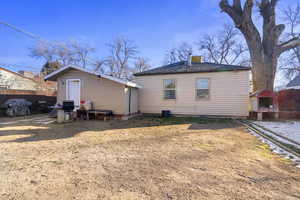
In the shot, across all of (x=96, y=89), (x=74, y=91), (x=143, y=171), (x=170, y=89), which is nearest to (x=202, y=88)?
(x=170, y=89)

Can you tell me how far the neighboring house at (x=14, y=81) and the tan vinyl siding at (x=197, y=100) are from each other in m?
15.0

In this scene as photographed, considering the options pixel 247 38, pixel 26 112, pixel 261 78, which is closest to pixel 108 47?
pixel 26 112

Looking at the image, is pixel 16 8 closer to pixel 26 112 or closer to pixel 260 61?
pixel 26 112

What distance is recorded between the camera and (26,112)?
30.8 ft

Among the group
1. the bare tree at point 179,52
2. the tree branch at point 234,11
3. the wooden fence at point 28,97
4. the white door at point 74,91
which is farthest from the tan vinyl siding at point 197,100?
the bare tree at point 179,52

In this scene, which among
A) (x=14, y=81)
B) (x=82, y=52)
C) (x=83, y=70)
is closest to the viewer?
(x=83, y=70)

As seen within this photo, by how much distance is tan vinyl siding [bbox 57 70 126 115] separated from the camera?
7.67 m

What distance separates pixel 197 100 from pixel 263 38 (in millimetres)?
7987

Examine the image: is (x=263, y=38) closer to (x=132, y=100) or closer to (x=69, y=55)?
(x=132, y=100)

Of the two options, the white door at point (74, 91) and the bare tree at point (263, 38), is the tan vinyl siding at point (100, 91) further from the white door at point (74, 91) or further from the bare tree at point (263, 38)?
the bare tree at point (263, 38)

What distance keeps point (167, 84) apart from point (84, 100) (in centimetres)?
507

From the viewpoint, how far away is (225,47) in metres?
21.8

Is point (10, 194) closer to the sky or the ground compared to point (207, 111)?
closer to the ground

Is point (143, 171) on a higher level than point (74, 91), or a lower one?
lower
